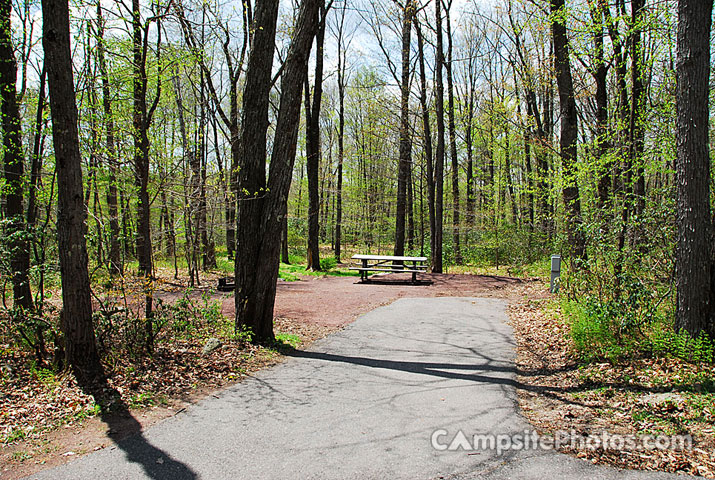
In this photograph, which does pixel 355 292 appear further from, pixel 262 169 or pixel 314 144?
pixel 314 144

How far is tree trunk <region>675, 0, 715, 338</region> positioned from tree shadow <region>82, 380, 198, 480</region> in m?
5.64

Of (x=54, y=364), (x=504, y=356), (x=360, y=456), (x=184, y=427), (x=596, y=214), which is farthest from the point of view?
(x=596, y=214)

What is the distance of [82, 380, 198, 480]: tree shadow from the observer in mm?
3154

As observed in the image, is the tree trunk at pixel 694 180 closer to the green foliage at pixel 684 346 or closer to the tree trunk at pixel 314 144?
the green foliage at pixel 684 346

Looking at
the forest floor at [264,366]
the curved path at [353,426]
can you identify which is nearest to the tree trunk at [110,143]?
the forest floor at [264,366]

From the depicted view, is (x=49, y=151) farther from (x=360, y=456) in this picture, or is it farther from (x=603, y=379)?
(x=603, y=379)

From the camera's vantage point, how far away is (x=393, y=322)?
8.62 metres

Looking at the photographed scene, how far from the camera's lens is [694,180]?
5.30 metres

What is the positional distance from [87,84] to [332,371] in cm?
566

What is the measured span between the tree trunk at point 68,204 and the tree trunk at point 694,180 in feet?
22.5

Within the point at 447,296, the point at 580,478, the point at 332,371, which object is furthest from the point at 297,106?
the point at 447,296

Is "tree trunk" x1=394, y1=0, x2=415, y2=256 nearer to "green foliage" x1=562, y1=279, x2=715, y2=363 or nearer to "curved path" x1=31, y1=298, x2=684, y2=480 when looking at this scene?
"green foliage" x1=562, y1=279, x2=715, y2=363

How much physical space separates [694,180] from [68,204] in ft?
23.7

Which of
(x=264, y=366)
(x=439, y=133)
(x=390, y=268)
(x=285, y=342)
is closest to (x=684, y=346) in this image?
(x=264, y=366)
